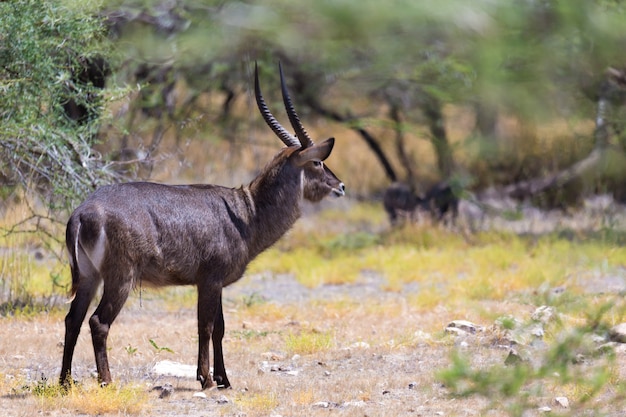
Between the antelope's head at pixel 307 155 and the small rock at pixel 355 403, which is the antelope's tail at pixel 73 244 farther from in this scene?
the small rock at pixel 355 403

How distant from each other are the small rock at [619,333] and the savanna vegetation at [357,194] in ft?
0.91

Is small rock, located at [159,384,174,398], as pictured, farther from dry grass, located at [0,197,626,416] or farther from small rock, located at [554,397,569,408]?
small rock, located at [554,397,569,408]

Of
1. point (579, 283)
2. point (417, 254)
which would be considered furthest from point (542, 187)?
point (579, 283)

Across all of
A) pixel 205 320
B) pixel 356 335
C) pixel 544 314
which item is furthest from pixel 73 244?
pixel 356 335

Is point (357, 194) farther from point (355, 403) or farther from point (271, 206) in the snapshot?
point (355, 403)

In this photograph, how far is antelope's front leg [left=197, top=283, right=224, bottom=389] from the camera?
708 centimetres

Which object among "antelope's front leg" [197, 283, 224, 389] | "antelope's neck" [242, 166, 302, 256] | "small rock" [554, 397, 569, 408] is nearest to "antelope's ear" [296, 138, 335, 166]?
"antelope's neck" [242, 166, 302, 256]

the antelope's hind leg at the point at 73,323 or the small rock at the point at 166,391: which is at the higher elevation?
the antelope's hind leg at the point at 73,323

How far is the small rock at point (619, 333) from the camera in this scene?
8.13 meters

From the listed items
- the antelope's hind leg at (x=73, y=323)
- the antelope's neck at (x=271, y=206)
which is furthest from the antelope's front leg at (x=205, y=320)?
the antelope's hind leg at (x=73, y=323)

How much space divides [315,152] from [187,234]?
1317 millimetres

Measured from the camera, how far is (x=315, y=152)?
7.75 metres

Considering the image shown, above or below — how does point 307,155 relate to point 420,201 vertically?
above

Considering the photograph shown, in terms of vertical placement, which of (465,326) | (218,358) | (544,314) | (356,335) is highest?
(544,314)
